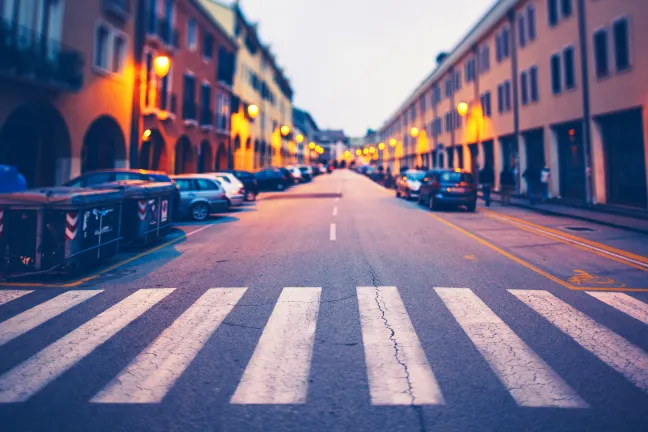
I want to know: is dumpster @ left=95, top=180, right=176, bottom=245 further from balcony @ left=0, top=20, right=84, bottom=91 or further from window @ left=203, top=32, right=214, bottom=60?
window @ left=203, top=32, right=214, bottom=60

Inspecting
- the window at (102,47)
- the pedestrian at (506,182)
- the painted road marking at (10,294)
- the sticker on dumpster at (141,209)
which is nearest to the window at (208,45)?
the window at (102,47)

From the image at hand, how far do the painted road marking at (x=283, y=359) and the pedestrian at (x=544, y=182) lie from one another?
1827cm

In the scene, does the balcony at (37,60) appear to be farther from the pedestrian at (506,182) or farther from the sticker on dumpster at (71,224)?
the pedestrian at (506,182)

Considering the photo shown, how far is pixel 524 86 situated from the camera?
2512 centimetres

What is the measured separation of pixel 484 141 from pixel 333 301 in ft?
93.0

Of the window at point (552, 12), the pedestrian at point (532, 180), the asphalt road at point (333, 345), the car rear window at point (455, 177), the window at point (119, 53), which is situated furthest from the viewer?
the window at point (552, 12)

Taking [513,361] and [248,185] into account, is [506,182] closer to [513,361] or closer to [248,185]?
[248,185]

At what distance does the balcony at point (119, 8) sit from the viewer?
18.2 m

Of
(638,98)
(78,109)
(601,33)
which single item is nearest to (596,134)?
(638,98)

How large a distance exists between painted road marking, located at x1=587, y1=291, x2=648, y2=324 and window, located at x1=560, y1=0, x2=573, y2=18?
723 inches

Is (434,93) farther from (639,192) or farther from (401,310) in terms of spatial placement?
(401,310)

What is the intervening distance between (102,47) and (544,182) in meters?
20.8

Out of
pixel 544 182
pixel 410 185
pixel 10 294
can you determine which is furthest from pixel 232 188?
pixel 544 182

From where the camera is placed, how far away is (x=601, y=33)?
17.9 metres
